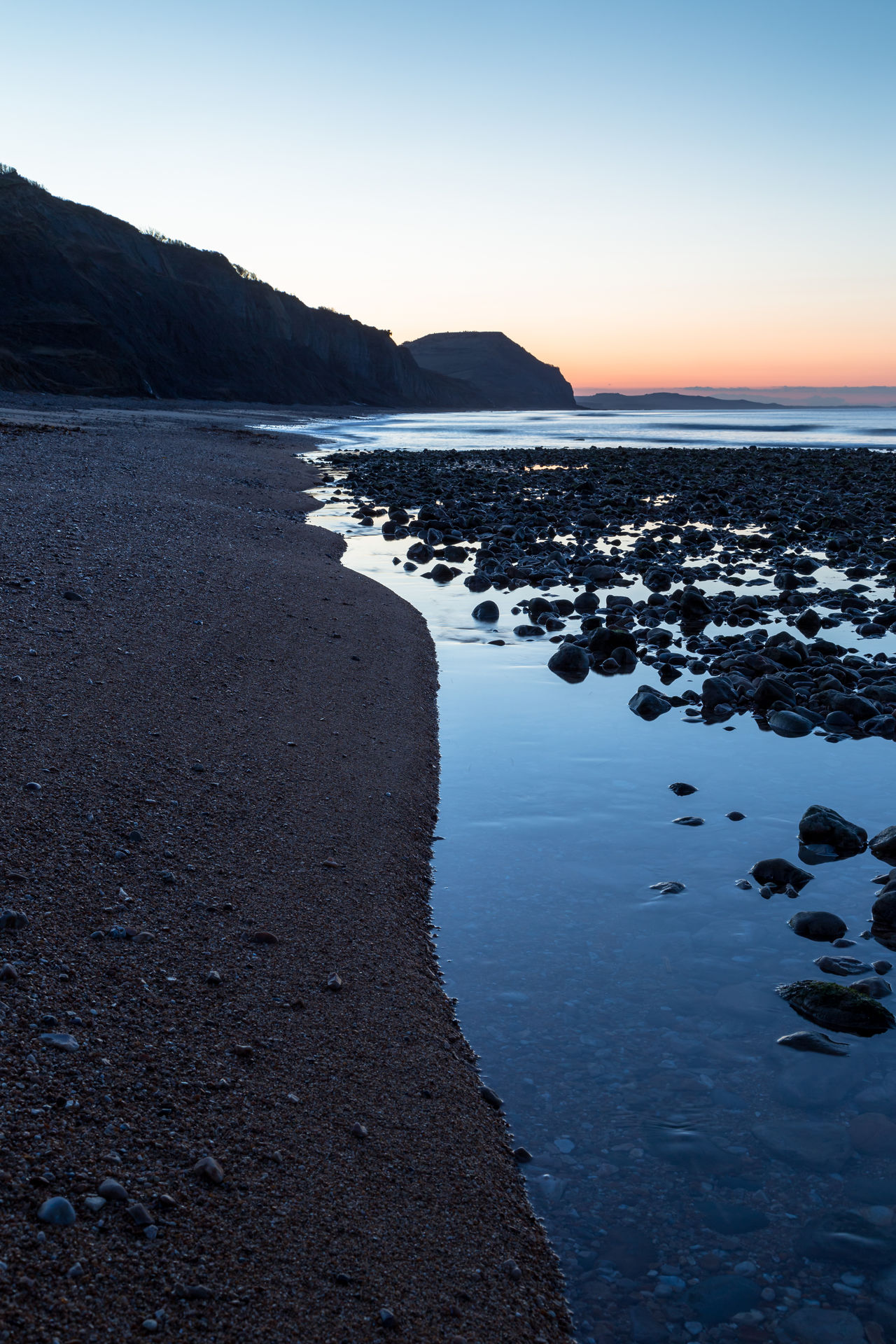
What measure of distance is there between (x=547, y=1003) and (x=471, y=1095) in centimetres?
59

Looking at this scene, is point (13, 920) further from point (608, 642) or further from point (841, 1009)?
point (608, 642)

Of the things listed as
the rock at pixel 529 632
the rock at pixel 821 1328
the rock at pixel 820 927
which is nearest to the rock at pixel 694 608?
the rock at pixel 529 632

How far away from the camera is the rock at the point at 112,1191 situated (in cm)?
216

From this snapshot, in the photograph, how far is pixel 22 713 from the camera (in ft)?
15.4

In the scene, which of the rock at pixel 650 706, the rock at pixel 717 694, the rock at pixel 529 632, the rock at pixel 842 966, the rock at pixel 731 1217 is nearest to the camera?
the rock at pixel 731 1217

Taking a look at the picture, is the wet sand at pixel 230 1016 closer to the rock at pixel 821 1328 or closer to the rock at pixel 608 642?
the rock at pixel 821 1328

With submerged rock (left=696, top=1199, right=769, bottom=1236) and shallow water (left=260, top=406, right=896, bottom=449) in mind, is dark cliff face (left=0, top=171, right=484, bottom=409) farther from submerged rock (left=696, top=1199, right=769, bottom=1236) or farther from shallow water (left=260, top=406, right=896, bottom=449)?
submerged rock (left=696, top=1199, right=769, bottom=1236)

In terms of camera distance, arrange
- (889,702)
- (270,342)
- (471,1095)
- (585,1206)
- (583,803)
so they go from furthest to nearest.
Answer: (270,342) < (889,702) < (583,803) < (471,1095) < (585,1206)

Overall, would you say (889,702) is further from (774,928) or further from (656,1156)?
(656,1156)

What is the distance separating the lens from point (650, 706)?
22.8 ft

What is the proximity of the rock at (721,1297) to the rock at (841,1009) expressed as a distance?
1206mm

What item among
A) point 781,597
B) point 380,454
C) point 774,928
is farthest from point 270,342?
point 774,928

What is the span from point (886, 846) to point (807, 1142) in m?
2.24

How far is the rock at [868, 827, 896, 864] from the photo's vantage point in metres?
4.64
